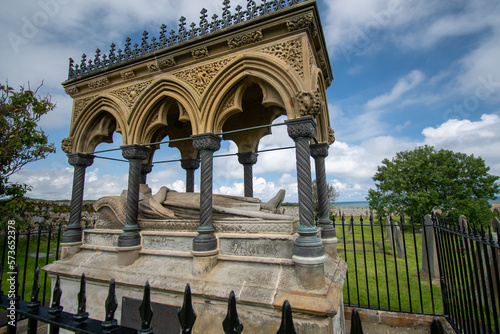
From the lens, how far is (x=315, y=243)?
334 cm

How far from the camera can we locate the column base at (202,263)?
12.3ft

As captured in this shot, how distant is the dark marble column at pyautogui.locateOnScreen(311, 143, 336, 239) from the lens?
4.90m

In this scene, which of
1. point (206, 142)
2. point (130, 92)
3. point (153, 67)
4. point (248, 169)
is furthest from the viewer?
point (248, 169)

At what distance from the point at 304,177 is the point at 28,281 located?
7829 millimetres

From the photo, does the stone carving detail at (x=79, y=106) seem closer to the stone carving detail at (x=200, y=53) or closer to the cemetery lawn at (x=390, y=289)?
the stone carving detail at (x=200, y=53)

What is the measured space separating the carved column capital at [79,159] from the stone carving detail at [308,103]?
16.0 feet

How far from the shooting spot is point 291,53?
3.94 meters

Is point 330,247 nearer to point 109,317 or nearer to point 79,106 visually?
point 109,317

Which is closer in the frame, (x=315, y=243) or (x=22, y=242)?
(x=315, y=243)

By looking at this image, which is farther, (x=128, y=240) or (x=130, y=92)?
(x=130, y=92)

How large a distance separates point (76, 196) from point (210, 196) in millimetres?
3330

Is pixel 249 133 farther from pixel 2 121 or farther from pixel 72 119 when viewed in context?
pixel 2 121

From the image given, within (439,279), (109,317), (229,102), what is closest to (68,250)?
(229,102)

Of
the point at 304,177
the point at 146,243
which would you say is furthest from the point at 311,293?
the point at 146,243
